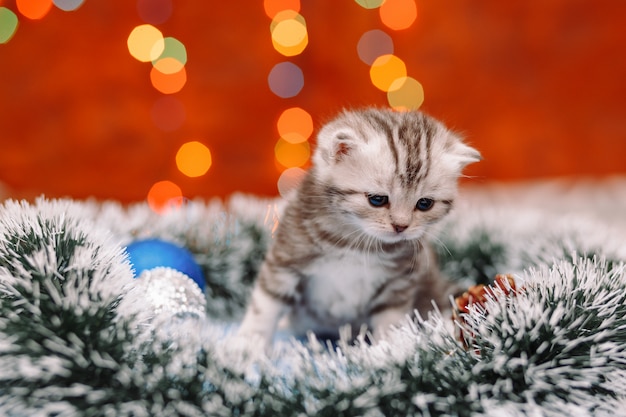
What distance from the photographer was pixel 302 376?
0.67 meters

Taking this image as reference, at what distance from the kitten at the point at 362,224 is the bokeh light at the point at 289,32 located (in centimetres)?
139

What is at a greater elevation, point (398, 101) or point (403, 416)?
point (398, 101)

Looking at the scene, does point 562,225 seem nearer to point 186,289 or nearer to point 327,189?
point 327,189

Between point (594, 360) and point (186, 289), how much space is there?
605 millimetres

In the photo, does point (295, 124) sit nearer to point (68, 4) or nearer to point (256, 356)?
point (68, 4)

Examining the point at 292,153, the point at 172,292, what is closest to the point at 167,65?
the point at 292,153

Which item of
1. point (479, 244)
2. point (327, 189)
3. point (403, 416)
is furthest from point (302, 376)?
point (479, 244)

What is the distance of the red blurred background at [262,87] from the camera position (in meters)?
2.32

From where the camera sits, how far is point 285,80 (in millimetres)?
2471

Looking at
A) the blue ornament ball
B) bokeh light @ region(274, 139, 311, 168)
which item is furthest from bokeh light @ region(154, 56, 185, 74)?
the blue ornament ball

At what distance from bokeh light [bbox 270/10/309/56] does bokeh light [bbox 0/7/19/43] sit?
0.99m

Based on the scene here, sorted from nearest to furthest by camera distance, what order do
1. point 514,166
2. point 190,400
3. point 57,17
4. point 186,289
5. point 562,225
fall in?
point 190,400 → point 186,289 → point 562,225 → point 57,17 → point 514,166

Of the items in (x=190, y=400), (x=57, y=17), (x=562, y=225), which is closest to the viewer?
(x=190, y=400)

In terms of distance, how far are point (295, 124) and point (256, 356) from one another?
72.5 inches
